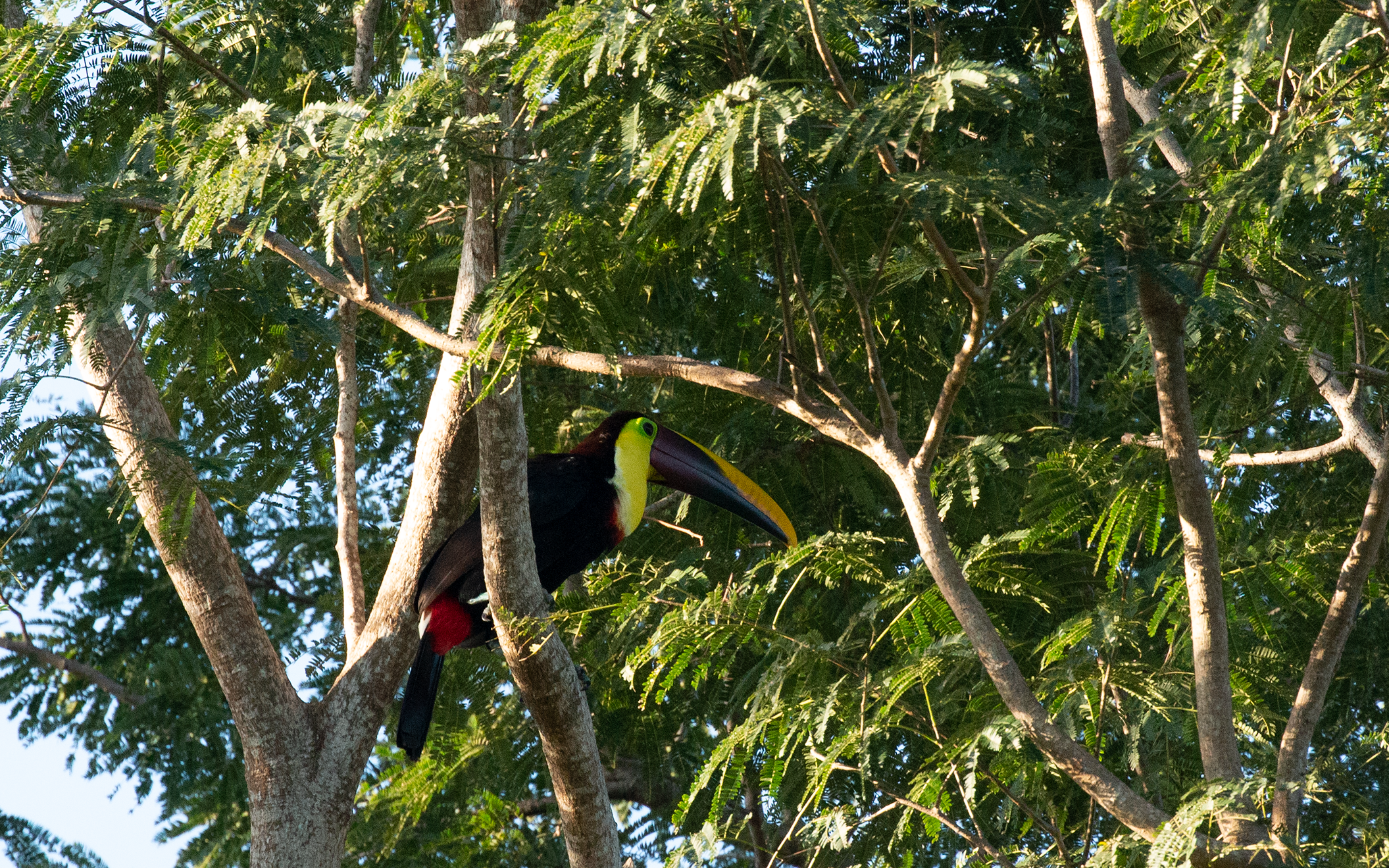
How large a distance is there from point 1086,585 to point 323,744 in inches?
116

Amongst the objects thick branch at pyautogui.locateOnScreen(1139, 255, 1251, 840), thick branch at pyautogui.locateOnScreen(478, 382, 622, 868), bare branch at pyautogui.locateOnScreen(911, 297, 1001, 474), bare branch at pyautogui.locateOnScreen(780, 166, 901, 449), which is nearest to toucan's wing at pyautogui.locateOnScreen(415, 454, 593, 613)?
thick branch at pyautogui.locateOnScreen(478, 382, 622, 868)

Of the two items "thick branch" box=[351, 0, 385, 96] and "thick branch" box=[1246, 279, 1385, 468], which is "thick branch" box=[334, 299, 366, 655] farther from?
"thick branch" box=[1246, 279, 1385, 468]

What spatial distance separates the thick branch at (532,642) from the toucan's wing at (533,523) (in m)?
0.76

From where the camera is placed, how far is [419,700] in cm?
466

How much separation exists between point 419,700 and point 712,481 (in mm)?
1346

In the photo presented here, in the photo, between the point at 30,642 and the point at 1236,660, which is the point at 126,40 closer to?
the point at 30,642

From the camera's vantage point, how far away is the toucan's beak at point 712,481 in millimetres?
4887

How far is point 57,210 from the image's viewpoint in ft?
12.9

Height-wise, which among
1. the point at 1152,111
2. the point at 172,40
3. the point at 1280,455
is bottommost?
the point at 1280,455

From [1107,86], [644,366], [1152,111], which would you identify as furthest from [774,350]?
[1107,86]

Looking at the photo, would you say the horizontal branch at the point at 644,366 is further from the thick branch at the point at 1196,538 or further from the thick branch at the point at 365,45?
the thick branch at the point at 365,45

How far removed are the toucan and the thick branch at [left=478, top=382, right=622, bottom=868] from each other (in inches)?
31.7

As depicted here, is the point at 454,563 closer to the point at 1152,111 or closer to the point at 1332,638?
the point at 1332,638

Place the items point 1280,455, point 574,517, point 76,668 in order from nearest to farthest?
1. point 1280,455
2. point 574,517
3. point 76,668
